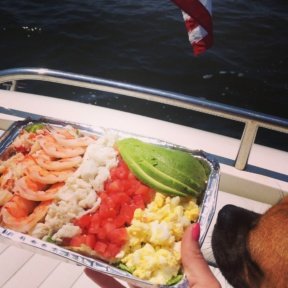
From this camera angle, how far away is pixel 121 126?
3.68 m

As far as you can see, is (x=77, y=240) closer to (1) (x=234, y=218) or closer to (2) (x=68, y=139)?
(2) (x=68, y=139)

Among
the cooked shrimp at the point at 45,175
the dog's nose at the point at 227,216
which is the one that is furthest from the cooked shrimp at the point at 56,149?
the dog's nose at the point at 227,216

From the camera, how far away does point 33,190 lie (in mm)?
2240

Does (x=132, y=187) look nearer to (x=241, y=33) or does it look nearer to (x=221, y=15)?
(x=241, y=33)

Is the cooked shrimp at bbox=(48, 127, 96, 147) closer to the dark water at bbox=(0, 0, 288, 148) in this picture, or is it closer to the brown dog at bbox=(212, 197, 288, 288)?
the brown dog at bbox=(212, 197, 288, 288)

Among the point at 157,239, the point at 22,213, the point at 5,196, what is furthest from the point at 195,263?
the point at 5,196

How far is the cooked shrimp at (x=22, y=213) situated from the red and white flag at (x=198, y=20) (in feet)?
5.91

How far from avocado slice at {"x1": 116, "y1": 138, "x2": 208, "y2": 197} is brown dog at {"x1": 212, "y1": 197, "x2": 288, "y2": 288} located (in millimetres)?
299

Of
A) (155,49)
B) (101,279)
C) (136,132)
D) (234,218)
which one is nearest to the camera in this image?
(101,279)

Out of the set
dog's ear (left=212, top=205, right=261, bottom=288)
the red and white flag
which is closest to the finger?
dog's ear (left=212, top=205, right=261, bottom=288)

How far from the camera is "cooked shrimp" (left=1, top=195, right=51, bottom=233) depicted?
6.90 feet

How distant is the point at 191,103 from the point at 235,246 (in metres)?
1.21

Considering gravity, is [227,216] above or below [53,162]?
below

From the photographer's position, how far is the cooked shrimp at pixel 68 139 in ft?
8.35
